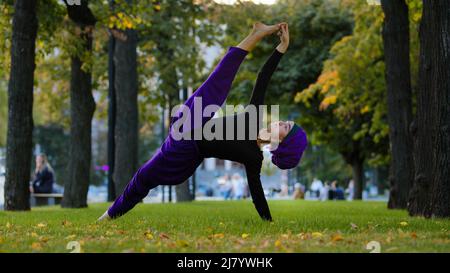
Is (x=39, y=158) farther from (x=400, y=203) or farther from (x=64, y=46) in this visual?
(x=400, y=203)

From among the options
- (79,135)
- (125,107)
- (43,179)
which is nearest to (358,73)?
(125,107)

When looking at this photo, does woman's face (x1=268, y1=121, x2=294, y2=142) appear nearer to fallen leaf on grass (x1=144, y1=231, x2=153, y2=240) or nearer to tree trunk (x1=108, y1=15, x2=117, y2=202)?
fallen leaf on grass (x1=144, y1=231, x2=153, y2=240)

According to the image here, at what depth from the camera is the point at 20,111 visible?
52.9ft

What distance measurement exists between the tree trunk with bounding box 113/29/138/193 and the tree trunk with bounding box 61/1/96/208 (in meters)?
4.77

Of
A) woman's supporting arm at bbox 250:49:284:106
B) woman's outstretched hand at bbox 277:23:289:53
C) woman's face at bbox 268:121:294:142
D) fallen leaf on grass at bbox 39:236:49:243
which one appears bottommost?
fallen leaf on grass at bbox 39:236:49:243

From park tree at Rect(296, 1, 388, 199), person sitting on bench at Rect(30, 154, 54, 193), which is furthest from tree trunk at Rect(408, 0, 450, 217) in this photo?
person sitting on bench at Rect(30, 154, 54, 193)

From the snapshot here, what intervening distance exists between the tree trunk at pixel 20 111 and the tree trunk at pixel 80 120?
2.59m

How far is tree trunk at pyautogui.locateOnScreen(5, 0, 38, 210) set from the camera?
52.4ft

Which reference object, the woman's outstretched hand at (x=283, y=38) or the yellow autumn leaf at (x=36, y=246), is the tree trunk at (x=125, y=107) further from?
the yellow autumn leaf at (x=36, y=246)

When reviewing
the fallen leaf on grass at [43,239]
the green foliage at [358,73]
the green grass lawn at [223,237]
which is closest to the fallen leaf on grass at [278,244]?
the green grass lawn at [223,237]

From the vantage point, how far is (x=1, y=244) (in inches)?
277

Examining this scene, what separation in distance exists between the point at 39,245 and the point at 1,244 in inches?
16.6

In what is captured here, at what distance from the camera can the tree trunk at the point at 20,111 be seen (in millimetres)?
15977
